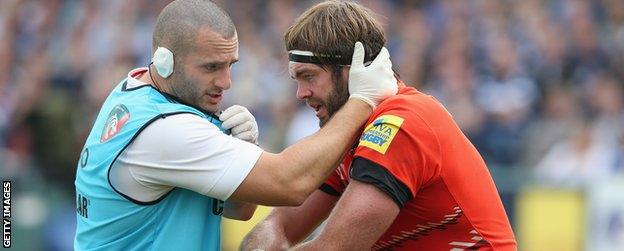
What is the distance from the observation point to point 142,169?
578 cm

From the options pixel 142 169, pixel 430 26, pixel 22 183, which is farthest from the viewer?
pixel 430 26

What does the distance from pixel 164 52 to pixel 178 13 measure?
0.73ft

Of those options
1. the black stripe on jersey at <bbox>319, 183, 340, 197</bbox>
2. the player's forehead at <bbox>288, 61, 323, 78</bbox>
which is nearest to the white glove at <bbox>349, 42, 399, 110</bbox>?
the player's forehead at <bbox>288, 61, 323, 78</bbox>

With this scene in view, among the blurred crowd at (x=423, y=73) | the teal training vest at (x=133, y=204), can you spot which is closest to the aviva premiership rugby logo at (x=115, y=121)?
the teal training vest at (x=133, y=204)

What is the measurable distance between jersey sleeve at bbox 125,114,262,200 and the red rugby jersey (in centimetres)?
62

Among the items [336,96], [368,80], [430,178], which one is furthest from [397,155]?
[336,96]

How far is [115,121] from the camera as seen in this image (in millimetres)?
5906

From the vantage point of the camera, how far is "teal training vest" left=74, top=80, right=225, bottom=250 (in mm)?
5848

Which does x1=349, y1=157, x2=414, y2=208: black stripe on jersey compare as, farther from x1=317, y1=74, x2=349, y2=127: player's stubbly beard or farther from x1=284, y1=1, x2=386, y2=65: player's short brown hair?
x1=284, y1=1, x2=386, y2=65: player's short brown hair

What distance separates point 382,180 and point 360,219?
210mm

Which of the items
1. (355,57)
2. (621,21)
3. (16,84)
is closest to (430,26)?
(621,21)

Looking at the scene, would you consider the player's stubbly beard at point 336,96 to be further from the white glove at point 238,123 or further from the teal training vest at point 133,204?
the teal training vest at point 133,204

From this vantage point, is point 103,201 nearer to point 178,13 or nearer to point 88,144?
point 88,144

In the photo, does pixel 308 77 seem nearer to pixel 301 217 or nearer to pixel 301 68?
pixel 301 68
